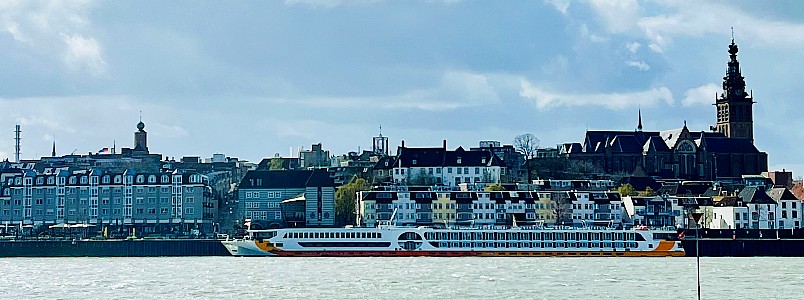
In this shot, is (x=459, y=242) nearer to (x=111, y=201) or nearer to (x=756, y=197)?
(x=756, y=197)

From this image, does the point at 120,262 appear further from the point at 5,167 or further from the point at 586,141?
the point at 586,141

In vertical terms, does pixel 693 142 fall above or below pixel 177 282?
above

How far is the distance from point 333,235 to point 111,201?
32.4 m

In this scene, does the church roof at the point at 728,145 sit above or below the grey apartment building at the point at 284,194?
above

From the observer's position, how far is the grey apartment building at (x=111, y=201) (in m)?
143

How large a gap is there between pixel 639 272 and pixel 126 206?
61.9 metres

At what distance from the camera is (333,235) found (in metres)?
117

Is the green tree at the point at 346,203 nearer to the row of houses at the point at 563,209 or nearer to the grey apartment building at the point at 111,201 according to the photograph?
the row of houses at the point at 563,209

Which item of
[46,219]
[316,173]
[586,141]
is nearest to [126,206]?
[46,219]

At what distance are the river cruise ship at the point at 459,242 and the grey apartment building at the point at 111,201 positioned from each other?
22.5 m

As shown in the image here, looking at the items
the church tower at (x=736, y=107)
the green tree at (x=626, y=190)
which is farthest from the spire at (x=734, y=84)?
the green tree at (x=626, y=190)

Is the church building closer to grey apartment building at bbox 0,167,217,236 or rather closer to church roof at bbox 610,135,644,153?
church roof at bbox 610,135,644,153

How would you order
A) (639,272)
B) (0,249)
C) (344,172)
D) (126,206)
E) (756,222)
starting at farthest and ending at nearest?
(344,172) → (126,206) → (756,222) → (0,249) → (639,272)

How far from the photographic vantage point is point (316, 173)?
14712 centimetres
